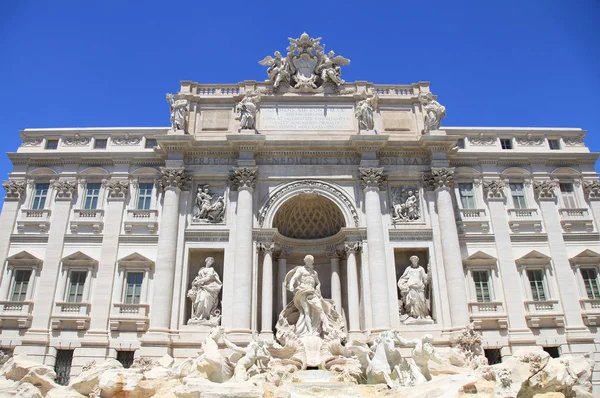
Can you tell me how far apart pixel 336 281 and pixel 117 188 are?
12900 mm

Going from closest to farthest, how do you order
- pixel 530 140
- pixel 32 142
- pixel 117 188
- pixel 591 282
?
pixel 591 282
pixel 117 188
pixel 32 142
pixel 530 140

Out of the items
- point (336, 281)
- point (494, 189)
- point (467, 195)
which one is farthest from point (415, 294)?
point (494, 189)

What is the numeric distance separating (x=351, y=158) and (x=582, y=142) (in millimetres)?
14119

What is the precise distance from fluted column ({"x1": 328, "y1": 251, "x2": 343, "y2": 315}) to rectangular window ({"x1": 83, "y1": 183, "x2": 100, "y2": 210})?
13171 mm

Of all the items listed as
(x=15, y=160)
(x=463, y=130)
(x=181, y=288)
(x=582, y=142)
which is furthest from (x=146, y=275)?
(x=582, y=142)

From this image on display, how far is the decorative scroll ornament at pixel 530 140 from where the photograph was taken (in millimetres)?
28312

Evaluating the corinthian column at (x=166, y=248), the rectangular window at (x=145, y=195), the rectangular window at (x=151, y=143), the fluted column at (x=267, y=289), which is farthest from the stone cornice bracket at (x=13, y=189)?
the fluted column at (x=267, y=289)

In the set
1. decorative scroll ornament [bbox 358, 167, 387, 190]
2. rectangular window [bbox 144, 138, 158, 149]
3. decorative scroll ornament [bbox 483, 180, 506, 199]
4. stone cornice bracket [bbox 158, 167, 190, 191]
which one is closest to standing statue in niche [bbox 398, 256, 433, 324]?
decorative scroll ornament [bbox 358, 167, 387, 190]

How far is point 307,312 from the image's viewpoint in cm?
2272

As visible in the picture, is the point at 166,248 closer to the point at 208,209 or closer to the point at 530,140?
the point at 208,209

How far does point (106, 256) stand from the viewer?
24750 mm

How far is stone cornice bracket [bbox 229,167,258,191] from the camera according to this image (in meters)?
25.2

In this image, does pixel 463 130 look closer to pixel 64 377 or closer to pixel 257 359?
pixel 257 359

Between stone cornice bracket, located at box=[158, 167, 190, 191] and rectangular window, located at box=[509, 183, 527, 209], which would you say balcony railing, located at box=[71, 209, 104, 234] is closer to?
stone cornice bracket, located at box=[158, 167, 190, 191]
